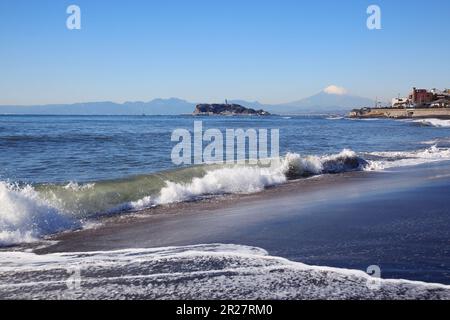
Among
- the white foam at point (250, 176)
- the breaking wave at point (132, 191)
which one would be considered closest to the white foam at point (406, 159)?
the breaking wave at point (132, 191)

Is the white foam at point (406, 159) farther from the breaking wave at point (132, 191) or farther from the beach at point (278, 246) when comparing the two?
the beach at point (278, 246)

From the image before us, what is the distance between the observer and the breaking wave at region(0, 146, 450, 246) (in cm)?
943

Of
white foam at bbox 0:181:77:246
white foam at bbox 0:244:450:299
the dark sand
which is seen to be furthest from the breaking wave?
white foam at bbox 0:244:450:299

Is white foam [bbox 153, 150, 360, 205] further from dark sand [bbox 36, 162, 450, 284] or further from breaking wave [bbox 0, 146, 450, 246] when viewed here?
dark sand [bbox 36, 162, 450, 284]

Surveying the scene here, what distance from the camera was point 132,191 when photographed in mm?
13148

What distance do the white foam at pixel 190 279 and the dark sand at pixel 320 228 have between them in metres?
0.45

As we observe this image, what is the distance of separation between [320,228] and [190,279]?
3511mm

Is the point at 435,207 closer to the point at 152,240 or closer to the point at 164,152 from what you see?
the point at 152,240

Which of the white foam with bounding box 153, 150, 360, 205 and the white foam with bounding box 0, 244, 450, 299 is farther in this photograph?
the white foam with bounding box 153, 150, 360, 205

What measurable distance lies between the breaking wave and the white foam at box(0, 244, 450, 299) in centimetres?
254

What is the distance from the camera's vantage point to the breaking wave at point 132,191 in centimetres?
943

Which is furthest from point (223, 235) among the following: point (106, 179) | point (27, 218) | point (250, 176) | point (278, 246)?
point (250, 176)

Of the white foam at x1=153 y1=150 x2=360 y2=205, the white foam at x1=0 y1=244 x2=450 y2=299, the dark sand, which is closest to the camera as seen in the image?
the white foam at x1=0 y1=244 x2=450 y2=299

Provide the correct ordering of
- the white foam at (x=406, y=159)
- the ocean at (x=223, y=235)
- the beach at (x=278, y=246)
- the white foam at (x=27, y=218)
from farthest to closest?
the white foam at (x=406, y=159) → the white foam at (x=27, y=218) → the ocean at (x=223, y=235) → the beach at (x=278, y=246)
